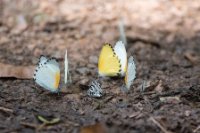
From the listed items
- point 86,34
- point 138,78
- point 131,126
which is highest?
point 86,34

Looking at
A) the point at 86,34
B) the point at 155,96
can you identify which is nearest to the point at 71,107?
the point at 155,96

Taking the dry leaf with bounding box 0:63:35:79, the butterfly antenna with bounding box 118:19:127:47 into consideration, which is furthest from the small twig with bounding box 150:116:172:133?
the butterfly antenna with bounding box 118:19:127:47

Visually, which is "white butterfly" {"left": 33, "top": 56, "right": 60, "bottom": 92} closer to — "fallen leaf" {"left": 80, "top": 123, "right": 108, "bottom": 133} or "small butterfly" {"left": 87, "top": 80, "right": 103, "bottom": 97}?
"small butterfly" {"left": 87, "top": 80, "right": 103, "bottom": 97}

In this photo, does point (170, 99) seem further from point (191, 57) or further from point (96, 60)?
point (191, 57)

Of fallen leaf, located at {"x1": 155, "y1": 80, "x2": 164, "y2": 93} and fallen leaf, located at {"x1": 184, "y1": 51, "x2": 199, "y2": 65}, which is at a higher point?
fallen leaf, located at {"x1": 184, "y1": 51, "x2": 199, "y2": 65}

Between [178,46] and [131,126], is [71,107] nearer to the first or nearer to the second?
[131,126]

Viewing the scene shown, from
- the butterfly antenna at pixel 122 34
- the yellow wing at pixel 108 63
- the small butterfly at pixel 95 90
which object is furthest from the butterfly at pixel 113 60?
the butterfly antenna at pixel 122 34
